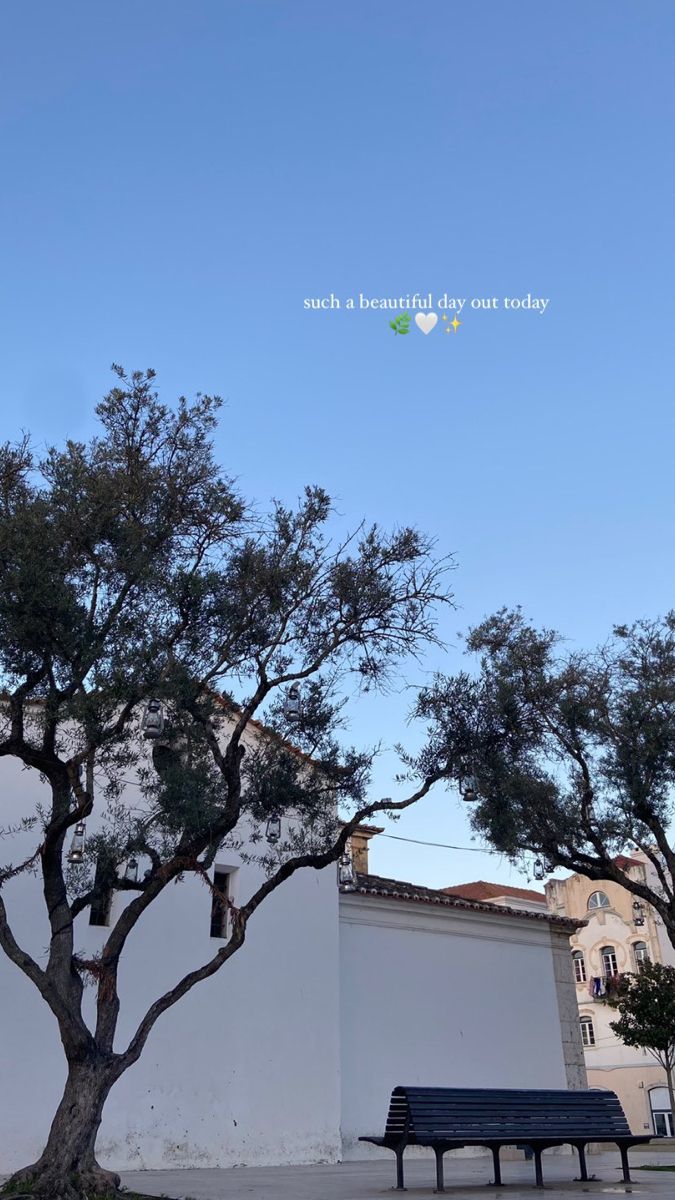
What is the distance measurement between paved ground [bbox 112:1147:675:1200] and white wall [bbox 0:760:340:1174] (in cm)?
73

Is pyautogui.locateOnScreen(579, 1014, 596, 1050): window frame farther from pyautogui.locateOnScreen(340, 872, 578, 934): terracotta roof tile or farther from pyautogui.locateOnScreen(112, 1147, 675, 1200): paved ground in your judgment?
pyautogui.locateOnScreen(112, 1147, 675, 1200): paved ground

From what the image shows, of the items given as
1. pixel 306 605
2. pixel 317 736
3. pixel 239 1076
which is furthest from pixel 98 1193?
pixel 239 1076

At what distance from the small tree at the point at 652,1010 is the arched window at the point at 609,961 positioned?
17377mm

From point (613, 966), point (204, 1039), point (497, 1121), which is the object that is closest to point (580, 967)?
point (613, 966)

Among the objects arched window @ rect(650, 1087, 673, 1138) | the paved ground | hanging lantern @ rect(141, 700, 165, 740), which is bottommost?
the paved ground

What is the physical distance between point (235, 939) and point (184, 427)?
5.58 m

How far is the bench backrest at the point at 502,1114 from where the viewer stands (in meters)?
10.9

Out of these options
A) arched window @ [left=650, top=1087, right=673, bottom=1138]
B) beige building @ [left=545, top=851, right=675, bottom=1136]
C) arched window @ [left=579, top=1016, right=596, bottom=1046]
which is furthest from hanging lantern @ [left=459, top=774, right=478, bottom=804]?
arched window @ [left=579, top=1016, right=596, bottom=1046]

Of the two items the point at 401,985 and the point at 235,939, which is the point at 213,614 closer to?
the point at 235,939

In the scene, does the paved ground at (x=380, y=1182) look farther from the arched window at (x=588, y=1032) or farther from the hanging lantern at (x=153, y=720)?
the arched window at (x=588, y=1032)

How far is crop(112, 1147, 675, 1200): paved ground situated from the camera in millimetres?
10555

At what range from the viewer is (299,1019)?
60.2ft

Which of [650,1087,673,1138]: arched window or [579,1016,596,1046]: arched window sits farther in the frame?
[579,1016,596,1046]: arched window

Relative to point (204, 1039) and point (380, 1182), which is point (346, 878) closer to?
point (204, 1039)
